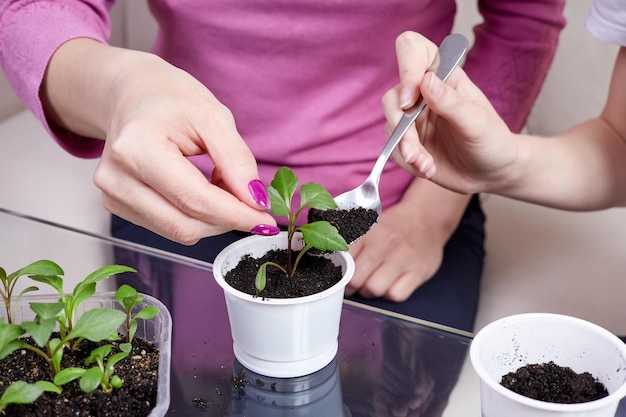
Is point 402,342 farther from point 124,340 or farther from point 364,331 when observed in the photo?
point 124,340

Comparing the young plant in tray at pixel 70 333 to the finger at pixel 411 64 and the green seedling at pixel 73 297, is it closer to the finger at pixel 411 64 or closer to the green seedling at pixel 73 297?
the green seedling at pixel 73 297

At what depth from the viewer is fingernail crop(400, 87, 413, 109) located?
0.77 metres

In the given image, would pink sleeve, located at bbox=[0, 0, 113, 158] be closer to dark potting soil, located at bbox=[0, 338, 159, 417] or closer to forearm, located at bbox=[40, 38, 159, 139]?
forearm, located at bbox=[40, 38, 159, 139]

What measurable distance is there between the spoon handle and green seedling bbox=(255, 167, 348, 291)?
13 centimetres

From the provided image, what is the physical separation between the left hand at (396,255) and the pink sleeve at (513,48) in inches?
8.0

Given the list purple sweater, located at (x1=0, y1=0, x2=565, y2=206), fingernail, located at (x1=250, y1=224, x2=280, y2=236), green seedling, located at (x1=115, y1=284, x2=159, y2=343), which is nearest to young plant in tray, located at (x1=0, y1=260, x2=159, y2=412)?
green seedling, located at (x1=115, y1=284, x2=159, y2=343)

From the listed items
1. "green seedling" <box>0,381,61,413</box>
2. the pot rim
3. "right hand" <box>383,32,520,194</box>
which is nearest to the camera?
"green seedling" <box>0,381,61,413</box>

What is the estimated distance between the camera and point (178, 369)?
2.26ft

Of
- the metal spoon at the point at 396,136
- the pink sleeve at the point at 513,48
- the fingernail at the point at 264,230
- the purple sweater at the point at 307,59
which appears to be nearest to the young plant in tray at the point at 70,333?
the fingernail at the point at 264,230

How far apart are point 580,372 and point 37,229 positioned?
1.90 ft

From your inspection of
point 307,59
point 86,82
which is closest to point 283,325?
point 86,82

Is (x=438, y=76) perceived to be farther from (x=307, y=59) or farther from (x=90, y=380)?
(x=90, y=380)

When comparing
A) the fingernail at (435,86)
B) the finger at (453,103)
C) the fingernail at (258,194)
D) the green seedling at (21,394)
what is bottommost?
the green seedling at (21,394)

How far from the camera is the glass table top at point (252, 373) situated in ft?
2.18
